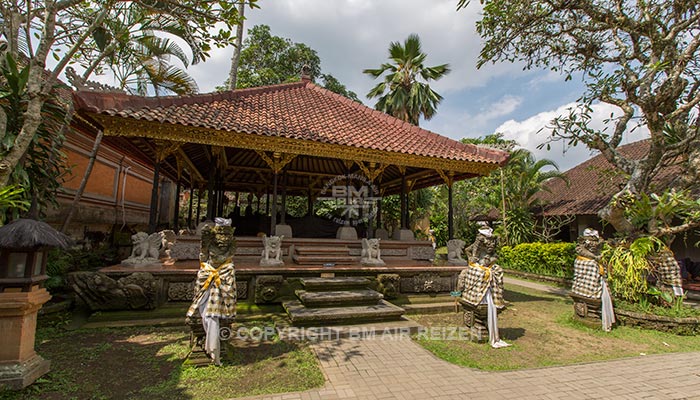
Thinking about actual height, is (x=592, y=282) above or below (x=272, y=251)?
below

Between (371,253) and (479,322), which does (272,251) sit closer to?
(371,253)

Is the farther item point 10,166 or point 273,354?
point 273,354

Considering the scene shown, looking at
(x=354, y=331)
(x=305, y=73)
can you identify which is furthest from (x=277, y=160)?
(x=305, y=73)

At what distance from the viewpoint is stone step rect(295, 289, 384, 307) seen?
5.89m

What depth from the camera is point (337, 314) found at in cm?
554

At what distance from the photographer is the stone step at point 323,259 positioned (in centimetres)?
731

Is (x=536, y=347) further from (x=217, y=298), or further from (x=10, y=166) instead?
(x=10, y=166)

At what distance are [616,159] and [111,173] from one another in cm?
1540

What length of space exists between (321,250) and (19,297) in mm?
5295

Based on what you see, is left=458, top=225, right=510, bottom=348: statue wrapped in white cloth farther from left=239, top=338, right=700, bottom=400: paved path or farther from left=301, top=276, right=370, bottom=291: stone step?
left=301, top=276, right=370, bottom=291: stone step

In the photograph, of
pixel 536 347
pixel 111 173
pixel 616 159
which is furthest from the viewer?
pixel 111 173

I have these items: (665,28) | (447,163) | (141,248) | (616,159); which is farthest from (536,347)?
(665,28)

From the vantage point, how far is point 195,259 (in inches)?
275

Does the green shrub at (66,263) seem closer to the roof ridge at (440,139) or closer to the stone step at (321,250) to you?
the stone step at (321,250)
